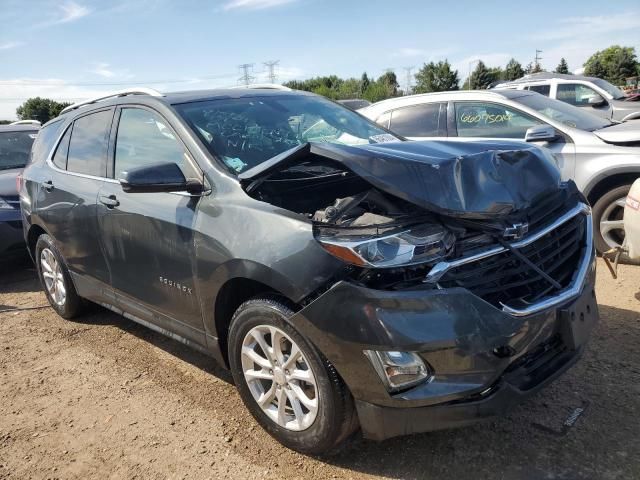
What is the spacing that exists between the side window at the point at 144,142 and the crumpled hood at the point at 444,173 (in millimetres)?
796

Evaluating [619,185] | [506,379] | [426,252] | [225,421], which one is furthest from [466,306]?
[619,185]

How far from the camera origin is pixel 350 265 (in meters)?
2.27

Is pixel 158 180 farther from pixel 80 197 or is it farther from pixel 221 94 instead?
pixel 80 197

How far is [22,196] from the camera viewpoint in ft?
16.5

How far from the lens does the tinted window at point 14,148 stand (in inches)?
303

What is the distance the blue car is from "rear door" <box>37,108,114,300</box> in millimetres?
2101

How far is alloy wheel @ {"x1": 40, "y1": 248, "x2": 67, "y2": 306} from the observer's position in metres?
4.74

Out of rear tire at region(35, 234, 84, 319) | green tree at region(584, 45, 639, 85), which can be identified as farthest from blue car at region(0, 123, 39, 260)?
green tree at region(584, 45, 639, 85)

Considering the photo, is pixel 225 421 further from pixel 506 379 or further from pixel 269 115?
pixel 269 115

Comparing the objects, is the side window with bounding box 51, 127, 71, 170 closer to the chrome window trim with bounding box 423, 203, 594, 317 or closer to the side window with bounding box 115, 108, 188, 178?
the side window with bounding box 115, 108, 188, 178

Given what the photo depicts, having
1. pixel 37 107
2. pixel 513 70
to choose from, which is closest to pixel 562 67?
pixel 513 70

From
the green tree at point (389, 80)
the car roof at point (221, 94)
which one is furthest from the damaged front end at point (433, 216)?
the green tree at point (389, 80)

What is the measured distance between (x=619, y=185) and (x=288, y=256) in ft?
13.3

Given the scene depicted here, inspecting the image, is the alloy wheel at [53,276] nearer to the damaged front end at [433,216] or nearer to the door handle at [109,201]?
the door handle at [109,201]
